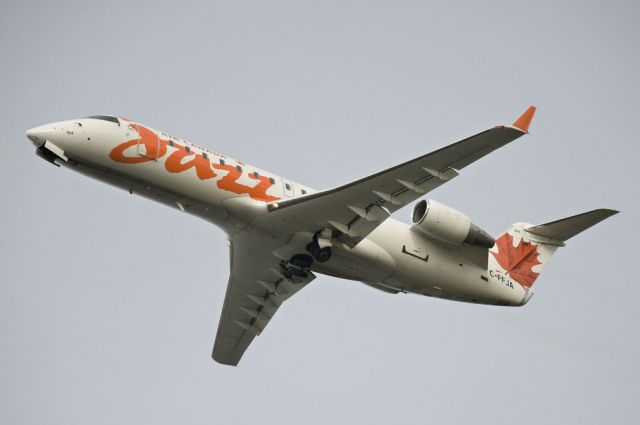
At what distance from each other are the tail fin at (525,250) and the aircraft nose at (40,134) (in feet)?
44.9

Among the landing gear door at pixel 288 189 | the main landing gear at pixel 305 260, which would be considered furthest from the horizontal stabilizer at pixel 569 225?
the landing gear door at pixel 288 189

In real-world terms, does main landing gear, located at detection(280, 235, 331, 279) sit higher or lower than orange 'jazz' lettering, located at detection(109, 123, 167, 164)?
lower

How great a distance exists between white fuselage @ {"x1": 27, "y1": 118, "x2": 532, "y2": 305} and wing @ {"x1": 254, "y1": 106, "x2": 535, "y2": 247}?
528 mm

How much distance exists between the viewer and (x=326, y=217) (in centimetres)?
2228

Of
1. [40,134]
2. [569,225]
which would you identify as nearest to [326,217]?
[40,134]

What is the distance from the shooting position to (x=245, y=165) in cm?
2284

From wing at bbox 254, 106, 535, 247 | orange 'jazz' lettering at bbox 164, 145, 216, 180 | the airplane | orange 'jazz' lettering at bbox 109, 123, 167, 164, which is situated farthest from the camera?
orange 'jazz' lettering at bbox 164, 145, 216, 180

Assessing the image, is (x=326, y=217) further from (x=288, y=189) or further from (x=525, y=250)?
(x=525, y=250)

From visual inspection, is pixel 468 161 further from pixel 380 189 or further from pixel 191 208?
pixel 191 208

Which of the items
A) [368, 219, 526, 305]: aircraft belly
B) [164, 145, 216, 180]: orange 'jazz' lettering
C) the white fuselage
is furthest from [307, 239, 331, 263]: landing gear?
[164, 145, 216, 180]: orange 'jazz' lettering

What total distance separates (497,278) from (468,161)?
655 centimetres

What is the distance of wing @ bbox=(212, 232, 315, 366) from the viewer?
24.2 m

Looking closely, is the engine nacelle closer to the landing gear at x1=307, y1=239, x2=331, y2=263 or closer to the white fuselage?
the white fuselage

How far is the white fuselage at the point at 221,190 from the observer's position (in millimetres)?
21156
